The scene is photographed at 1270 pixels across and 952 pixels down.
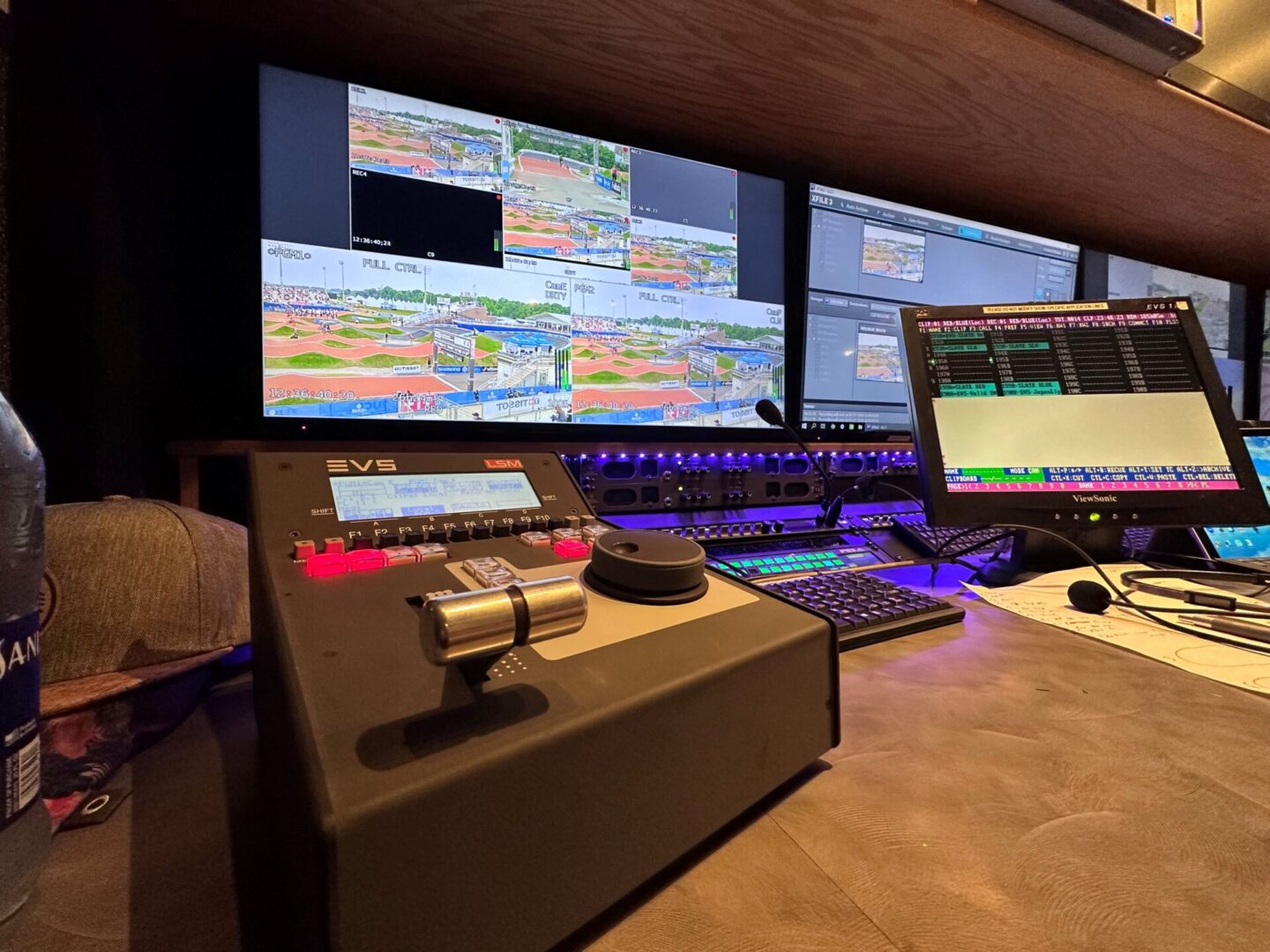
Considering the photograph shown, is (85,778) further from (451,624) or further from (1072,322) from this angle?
(1072,322)

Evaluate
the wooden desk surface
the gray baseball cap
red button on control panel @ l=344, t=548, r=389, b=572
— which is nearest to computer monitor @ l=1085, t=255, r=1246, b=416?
the wooden desk surface

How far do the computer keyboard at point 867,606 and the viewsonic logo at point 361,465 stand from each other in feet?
1.15

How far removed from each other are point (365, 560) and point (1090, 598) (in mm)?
743

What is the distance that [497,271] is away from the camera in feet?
2.59

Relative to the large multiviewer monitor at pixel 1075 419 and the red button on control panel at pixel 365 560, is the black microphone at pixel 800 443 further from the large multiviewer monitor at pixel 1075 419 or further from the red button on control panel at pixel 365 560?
the red button on control panel at pixel 365 560

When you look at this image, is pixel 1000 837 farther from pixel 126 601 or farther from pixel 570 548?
pixel 126 601

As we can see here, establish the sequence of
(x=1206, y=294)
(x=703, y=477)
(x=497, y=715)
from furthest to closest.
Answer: (x=1206, y=294) < (x=703, y=477) < (x=497, y=715)

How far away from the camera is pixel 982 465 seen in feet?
2.59

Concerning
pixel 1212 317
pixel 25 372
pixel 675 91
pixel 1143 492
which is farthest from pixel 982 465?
pixel 1212 317

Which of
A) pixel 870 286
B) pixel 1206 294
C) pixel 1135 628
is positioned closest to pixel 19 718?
pixel 1135 628

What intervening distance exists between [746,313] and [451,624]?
884 millimetres

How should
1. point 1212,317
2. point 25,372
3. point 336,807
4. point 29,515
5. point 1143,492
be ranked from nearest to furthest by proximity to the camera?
point 336,807
point 29,515
point 25,372
point 1143,492
point 1212,317

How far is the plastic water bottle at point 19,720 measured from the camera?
26cm

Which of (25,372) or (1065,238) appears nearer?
(25,372)
